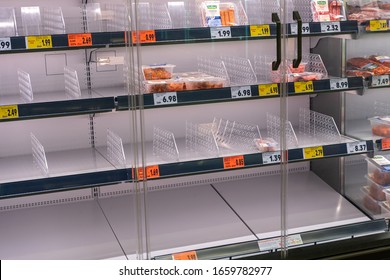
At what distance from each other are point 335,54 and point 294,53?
0.39m

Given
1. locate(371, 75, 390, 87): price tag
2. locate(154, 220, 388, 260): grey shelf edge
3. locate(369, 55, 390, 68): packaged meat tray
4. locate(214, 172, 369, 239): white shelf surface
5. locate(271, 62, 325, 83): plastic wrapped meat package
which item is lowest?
locate(154, 220, 388, 260): grey shelf edge

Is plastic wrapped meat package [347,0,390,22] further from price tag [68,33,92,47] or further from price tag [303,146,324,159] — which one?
price tag [68,33,92,47]

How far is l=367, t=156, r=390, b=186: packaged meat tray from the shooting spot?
3.72m

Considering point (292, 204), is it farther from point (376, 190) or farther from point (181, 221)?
point (181, 221)

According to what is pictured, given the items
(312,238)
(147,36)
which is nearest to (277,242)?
(312,238)

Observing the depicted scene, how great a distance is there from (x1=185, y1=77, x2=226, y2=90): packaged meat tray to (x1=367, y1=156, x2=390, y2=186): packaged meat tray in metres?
1.16

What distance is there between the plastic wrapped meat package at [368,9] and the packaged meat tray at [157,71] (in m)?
1.11

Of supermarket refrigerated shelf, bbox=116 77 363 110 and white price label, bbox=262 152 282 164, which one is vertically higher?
supermarket refrigerated shelf, bbox=116 77 363 110

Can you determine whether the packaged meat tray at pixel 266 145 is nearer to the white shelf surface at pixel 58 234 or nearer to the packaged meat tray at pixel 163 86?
the packaged meat tray at pixel 163 86

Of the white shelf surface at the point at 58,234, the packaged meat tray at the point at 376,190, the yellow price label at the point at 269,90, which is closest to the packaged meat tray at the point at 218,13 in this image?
the yellow price label at the point at 269,90

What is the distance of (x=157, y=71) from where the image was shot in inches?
126

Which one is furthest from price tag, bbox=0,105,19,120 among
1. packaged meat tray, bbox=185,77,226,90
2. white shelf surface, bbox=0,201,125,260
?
packaged meat tray, bbox=185,77,226,90

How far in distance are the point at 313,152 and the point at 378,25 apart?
2.63 feet
